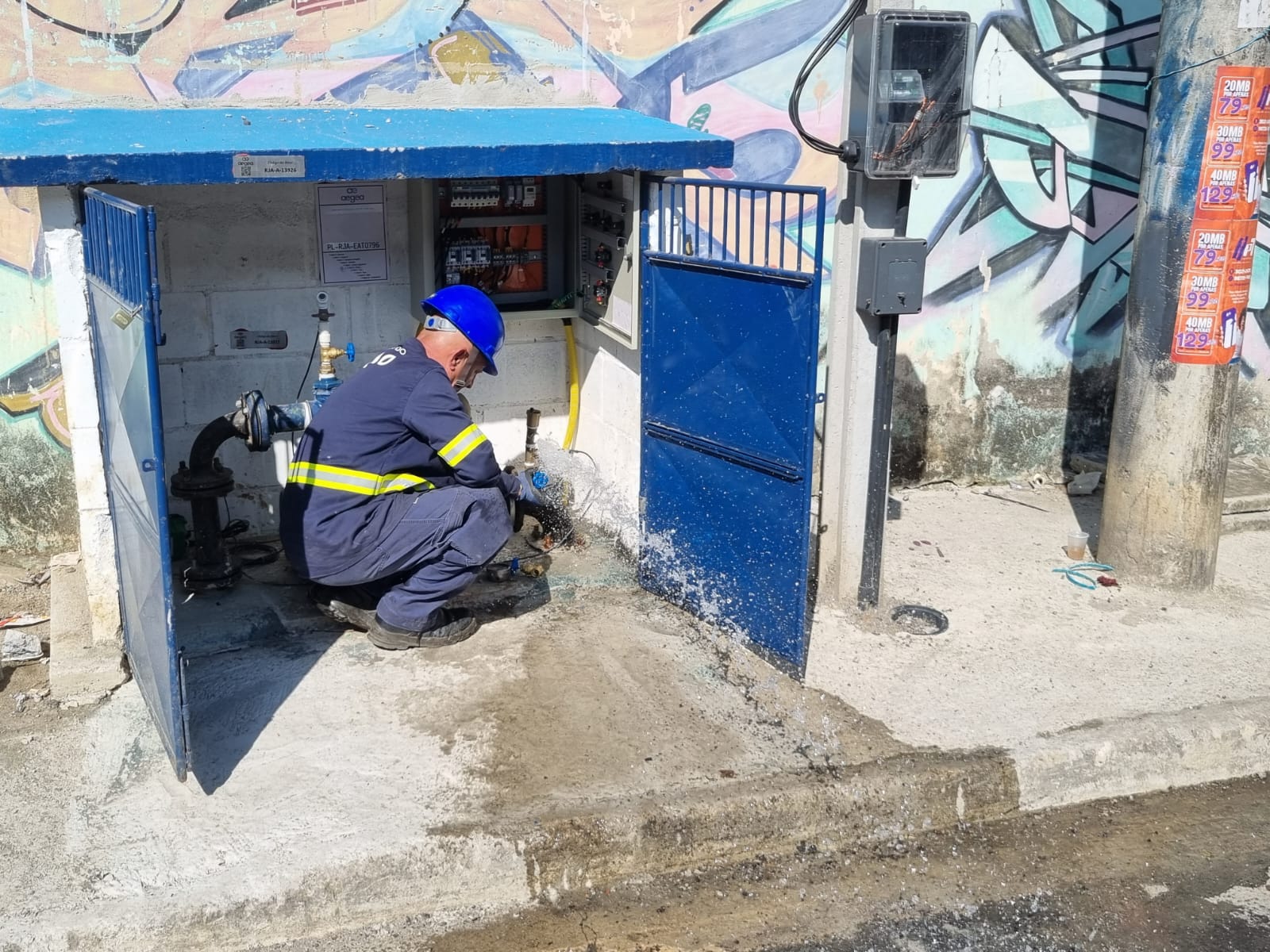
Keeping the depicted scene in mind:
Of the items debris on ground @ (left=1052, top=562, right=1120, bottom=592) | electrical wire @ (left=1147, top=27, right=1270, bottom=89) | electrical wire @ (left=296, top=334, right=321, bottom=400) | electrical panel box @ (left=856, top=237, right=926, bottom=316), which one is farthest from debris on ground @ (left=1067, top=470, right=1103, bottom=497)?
electrical wire @ (left=296, top=334, right=321, bottom=400)

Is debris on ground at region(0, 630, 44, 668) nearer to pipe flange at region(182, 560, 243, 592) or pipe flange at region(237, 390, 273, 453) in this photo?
pipe flange at region(182, 560, 243, 592)

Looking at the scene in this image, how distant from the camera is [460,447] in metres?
5.35

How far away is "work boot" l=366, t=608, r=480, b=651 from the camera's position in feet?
18.2

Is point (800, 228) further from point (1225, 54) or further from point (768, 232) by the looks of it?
point (1225, 54)

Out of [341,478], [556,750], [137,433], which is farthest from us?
[341,478]

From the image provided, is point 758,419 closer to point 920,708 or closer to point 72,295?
point 920,708

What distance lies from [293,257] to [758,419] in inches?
103

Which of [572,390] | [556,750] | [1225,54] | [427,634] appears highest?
[1225,54]

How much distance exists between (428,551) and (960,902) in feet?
8.42

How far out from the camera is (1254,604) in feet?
20.6

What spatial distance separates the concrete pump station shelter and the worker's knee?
818 mm

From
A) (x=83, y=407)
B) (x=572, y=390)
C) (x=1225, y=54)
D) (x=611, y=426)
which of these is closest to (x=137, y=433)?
(x=83, y=407)

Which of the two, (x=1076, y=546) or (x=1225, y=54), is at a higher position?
(x=1225, y=54)

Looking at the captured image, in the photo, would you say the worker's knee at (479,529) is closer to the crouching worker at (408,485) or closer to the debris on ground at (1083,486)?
the crouching worker at (408,485)
